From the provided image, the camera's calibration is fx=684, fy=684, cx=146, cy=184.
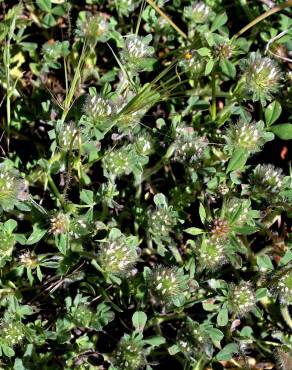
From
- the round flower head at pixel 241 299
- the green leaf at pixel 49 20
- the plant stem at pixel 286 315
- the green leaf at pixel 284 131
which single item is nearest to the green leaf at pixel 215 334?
the round flower head at pixel 241 299

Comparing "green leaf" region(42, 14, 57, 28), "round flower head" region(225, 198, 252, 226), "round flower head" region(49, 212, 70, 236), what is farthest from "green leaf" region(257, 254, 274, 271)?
"green leaf" region(42, 14, 57, 28)

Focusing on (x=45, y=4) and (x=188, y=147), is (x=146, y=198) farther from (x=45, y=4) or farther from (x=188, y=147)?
(x=45, y=4)

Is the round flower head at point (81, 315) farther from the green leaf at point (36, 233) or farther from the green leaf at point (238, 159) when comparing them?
the green leaf at point (238, 159)

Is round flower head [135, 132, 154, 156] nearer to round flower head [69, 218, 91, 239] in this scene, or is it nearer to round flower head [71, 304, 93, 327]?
round flower head [69, 218, 91, 239]

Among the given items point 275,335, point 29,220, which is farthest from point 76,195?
point 275,335

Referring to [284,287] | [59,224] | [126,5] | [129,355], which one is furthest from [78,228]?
[126,5]
